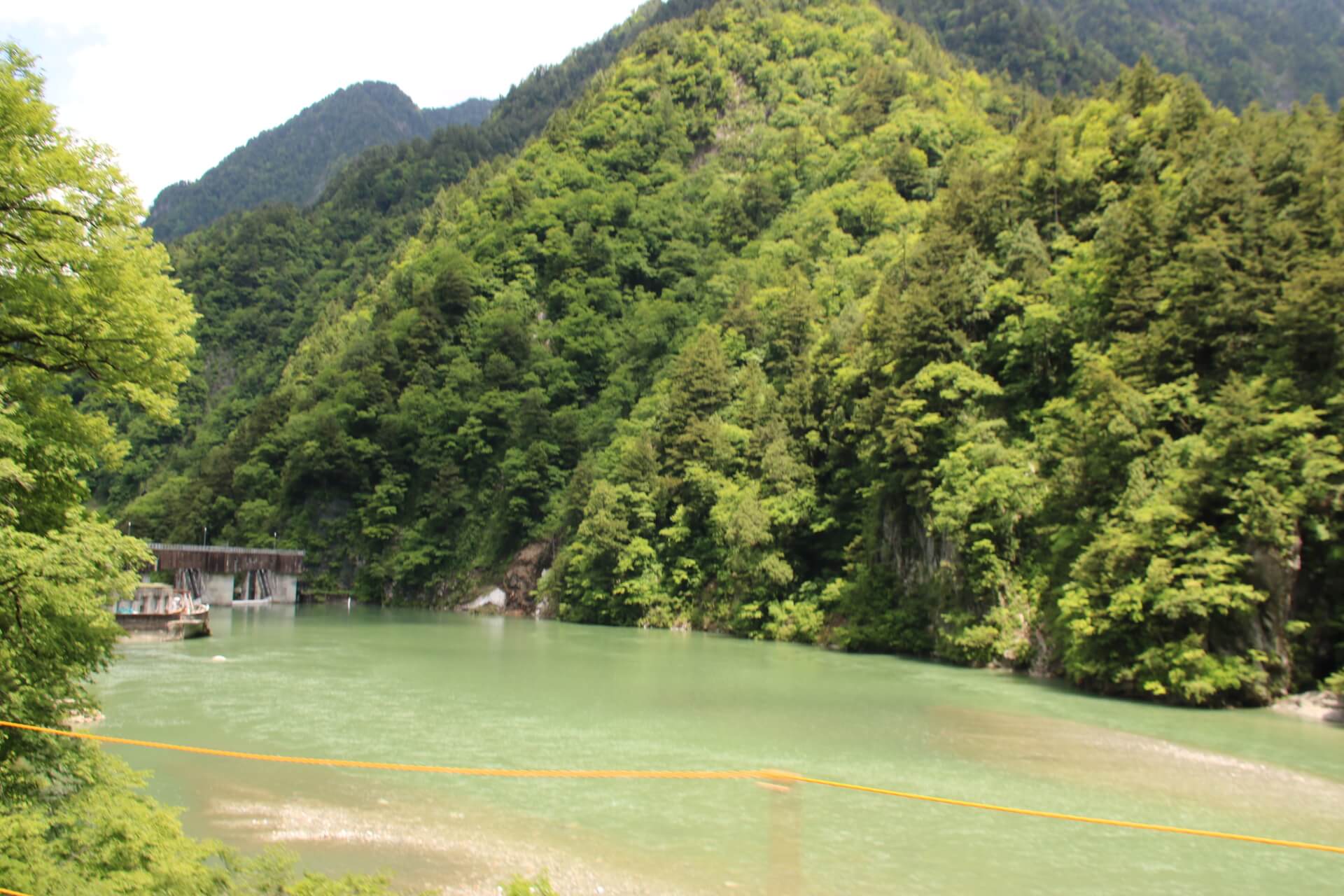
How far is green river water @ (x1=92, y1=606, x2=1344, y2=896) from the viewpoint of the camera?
13.1 meters

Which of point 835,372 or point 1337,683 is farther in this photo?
point 835,372

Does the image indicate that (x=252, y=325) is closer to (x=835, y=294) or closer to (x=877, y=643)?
(x=835, y=294)

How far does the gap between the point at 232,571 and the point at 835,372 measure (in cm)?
5696

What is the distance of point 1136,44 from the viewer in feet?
579

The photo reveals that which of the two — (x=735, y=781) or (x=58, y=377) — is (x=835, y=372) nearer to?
(x=735, y=781)

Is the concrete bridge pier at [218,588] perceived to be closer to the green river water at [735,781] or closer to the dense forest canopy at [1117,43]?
the green river water at [735,781]

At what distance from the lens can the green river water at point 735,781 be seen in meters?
13.1

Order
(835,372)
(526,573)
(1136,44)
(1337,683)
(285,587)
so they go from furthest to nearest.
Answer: (1136,44) < (285,587) < (526,573) < (835,372) < (1337,683)

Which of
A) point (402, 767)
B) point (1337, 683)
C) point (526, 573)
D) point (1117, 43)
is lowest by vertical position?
point (1337, 683)

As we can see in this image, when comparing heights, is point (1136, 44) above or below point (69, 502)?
above

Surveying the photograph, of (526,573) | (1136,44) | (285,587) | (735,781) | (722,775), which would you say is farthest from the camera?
(1136,44)

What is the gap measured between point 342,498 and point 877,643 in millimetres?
67113

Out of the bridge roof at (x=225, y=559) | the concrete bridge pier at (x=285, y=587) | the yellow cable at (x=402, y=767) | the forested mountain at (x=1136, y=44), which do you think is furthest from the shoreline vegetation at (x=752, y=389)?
the forested mountain at (x=1136, y=44)

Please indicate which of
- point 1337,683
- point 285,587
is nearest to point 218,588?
point 285,587
